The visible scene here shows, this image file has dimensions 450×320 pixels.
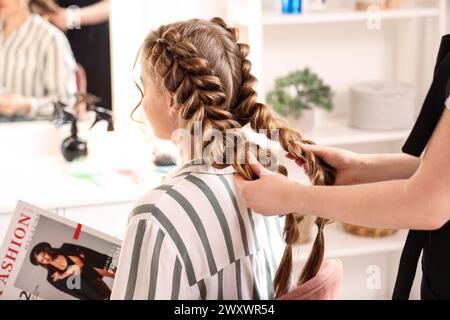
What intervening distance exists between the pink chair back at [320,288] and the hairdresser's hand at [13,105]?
5.43ft

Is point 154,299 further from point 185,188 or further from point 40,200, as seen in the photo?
point 40,200

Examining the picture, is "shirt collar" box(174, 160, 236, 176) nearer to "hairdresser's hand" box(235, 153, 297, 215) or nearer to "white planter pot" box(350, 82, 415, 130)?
"hairdresser's hand" box(235, 153, 297, 215)

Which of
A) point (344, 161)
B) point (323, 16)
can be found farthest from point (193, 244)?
point (323, 16)

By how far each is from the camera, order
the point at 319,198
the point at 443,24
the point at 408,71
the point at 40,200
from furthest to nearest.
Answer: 1. the point at 408,71
2. the point at 443,24
3. the point at 40,200
4. the point at 319,198

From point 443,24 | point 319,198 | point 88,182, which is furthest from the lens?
point 443,24

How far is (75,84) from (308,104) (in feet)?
2.66

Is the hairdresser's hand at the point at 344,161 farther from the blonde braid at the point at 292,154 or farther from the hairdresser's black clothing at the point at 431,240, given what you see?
the hairdresser's black clothing at the point at 431,240

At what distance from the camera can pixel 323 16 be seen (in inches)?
A: 95.5

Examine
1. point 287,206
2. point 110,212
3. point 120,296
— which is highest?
point 287,206

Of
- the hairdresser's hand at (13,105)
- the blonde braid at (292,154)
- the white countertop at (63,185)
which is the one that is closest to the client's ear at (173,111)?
the blonde braid at (292,154)

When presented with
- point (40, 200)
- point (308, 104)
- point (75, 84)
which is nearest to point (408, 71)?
point (308, 104)

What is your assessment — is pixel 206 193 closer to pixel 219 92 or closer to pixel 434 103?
pixel 219 92

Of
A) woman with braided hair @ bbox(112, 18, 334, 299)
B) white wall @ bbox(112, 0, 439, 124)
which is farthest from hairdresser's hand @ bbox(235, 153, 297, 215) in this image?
white wall @ bbox(112, 0, 439, 124)

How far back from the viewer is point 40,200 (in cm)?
222
